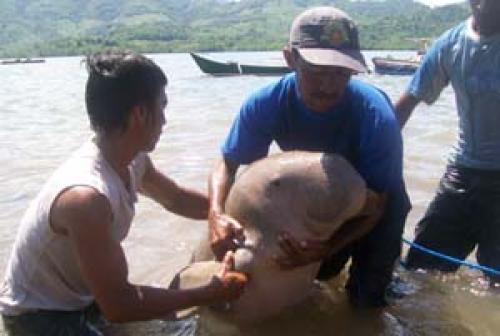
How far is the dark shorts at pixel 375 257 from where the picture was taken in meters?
4.38

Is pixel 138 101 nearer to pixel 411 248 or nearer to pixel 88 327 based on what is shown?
pixel 88 327

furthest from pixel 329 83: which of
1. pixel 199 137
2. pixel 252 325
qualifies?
pixel 199 137

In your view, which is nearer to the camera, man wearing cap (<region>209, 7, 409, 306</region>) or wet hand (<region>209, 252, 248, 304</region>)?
wet hand (<region>209, 252, 248, 304</region>)

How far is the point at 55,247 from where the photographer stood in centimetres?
346

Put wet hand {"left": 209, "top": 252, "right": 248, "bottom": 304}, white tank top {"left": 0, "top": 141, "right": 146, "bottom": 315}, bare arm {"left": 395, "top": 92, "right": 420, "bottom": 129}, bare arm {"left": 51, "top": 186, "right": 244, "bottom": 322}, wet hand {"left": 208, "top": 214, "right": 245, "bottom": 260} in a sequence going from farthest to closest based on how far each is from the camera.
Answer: bare arm {"left": 395, "top": 92, "right": 420, "bottom": 129} < wet hand {"left": 208, "top": 214, "right": 245, "bottom": 260} < wet hand {"left": 209, "top": 252, "right": 248, "bottom": 304} < white tank top {"left": 0, "top": 141, "right": 146, "bottom": 315} < bare arm {"left": 51, "top": 186, "right": 244, "bottom": 322}

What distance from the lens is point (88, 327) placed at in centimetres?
371

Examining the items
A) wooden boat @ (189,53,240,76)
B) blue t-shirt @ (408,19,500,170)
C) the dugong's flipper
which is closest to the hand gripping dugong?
the dugong's flipper

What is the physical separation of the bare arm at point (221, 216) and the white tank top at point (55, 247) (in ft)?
1.77

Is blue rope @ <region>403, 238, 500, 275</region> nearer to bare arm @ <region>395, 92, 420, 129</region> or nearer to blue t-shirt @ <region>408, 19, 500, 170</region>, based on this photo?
blue t-shirt @ <region>408, 19, 500, 170</region>

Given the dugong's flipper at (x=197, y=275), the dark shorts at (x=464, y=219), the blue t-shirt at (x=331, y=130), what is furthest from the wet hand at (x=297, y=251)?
the dark shorts at (x=464, y=219)

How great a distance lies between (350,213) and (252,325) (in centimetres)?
94

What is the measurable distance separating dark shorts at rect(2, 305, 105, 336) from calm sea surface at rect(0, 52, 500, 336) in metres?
0.27

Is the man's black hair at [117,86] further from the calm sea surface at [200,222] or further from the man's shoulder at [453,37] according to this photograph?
the man's shoulder at [453,37]

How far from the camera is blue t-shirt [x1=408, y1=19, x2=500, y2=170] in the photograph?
478 cm
